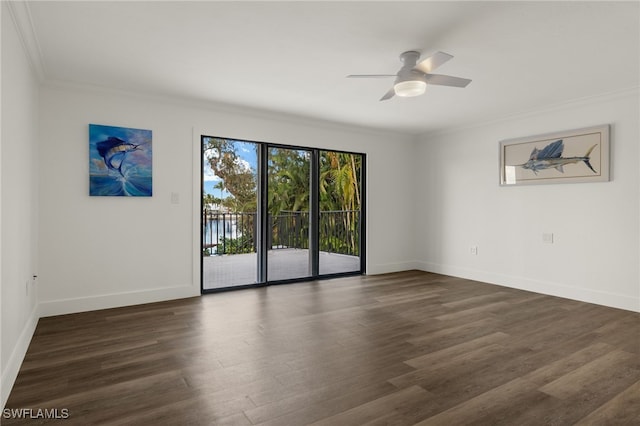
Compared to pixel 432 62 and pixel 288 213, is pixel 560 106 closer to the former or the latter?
pixel 432 62

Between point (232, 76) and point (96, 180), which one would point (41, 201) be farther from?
point (232, 76)

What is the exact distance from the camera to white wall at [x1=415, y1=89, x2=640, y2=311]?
13.8 ft

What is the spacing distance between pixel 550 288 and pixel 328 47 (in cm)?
416

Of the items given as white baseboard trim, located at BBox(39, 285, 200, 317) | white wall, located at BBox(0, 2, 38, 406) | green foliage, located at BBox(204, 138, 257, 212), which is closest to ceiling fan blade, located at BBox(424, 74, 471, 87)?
green foliage, located at BBox(204, 138, 257, 212)

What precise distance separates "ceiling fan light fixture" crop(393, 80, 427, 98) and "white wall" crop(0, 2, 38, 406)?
275 centimetres

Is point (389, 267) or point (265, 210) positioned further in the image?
point (389, 267)

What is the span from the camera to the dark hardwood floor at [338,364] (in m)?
2.08

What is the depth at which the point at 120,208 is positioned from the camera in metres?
4.20

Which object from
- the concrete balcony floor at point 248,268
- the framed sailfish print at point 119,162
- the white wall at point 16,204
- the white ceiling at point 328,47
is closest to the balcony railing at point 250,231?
the concrete balcony floor at point 248,268

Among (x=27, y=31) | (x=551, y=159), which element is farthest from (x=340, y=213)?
(x=27, y=31)

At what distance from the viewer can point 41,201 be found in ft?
12.4

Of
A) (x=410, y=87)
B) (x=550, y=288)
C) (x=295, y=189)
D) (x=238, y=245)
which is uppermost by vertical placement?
(x=410, y=87)

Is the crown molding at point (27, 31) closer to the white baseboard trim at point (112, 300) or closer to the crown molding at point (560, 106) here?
the white baseboard trim at point (112, 300)

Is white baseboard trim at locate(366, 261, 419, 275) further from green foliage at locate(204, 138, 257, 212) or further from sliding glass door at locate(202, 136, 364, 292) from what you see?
green foliage at locate(204, 138, 257, 212)
